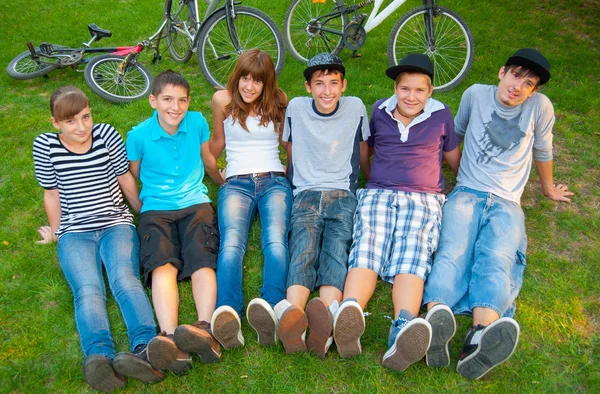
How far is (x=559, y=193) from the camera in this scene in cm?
362

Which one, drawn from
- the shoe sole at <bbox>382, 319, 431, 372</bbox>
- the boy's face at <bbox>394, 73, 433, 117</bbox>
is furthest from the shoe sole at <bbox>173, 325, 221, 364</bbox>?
the boy's face at <bbox>394, 73, 433, 117</bbox>

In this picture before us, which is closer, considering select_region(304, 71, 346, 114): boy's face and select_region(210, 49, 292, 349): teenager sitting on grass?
select_region(210, 49, 292, 349): teenager sitting on grass

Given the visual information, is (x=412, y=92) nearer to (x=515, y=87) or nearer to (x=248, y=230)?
(x=515, y=87)

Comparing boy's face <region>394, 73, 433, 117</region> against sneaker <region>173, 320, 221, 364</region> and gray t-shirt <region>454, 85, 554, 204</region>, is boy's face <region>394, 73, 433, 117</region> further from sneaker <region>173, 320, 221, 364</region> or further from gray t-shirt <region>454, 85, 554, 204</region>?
sneaker <region>173, 320, 221, 364</region>

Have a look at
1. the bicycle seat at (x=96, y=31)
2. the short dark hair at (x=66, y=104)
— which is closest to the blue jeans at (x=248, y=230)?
the short dark hair at (x=66, y=104)

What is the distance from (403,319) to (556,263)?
55.6 inches

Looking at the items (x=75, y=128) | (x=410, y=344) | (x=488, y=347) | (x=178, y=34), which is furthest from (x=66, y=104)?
(x=178, y=34)

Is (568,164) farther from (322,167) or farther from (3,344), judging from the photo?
(3,344)

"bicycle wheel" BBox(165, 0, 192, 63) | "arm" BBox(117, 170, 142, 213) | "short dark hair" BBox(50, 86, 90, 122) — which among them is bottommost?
"arm" BBox(117, 170, 142, 213)

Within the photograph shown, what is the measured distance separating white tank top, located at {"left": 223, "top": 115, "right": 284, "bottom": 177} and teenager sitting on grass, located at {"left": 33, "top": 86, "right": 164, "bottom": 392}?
0.76 metres

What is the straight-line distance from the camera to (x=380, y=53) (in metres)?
5.98

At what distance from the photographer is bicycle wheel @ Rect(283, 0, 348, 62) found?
549 centimetres

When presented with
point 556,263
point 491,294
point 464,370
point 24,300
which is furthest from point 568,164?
point 24,300

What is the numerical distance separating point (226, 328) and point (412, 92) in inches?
76.4
